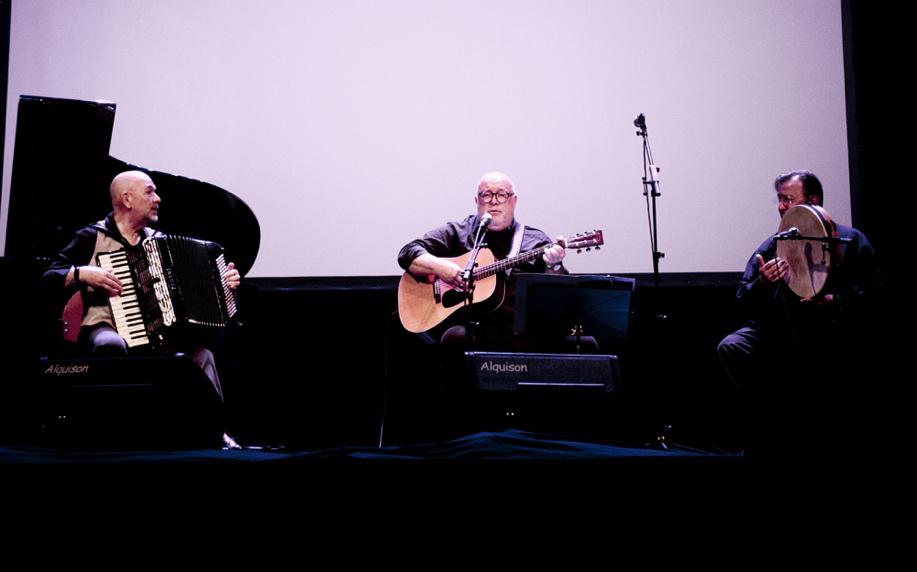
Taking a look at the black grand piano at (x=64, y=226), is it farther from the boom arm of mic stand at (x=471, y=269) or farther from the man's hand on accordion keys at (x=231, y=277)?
the boom arm of mic stand at (x=471, y=269)

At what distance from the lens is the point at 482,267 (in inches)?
163

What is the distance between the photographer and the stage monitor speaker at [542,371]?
3.37 metres

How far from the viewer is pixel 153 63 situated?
15.6ft

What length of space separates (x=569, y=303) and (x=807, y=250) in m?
1.26

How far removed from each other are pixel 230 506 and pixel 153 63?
3.72m

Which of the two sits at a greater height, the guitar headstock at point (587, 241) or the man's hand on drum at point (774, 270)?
the guitar headstock at point (587, 241)

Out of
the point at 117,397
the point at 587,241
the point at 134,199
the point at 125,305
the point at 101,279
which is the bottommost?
the point at 117,397

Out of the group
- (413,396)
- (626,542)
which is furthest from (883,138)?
(626,542)

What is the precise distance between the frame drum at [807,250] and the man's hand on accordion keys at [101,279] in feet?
10.1

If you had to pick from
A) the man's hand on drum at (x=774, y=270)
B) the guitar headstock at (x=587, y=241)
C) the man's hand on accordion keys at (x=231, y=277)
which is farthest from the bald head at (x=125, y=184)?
the man's hand on drum at (x=774, y=270)

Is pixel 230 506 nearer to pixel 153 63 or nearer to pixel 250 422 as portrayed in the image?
pixel 250 422

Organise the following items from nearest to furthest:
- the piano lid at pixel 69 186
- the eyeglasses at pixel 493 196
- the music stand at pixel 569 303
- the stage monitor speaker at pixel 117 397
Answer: the stage monitor speaker at pixel 117 397
the music stand at pixel 569 303
the piano lid at pixel 69 186
the eyeglasses at pixel 493 196

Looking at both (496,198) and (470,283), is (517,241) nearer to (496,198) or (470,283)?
(496,198)

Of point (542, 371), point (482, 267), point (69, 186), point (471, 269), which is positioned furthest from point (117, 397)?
point (482, 267)
